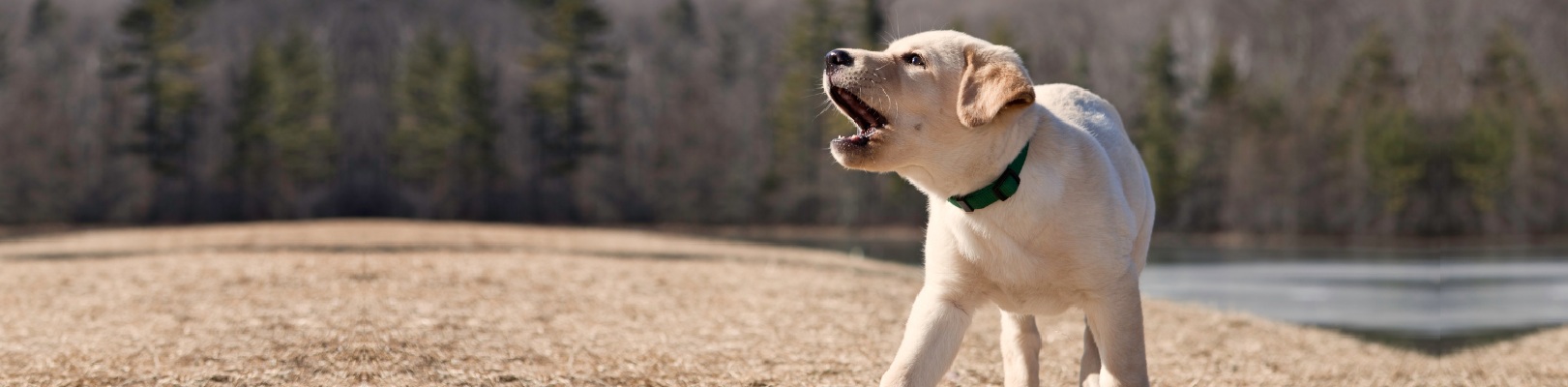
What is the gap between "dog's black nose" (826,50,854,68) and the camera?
11.7 feet

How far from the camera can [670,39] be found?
68625mm

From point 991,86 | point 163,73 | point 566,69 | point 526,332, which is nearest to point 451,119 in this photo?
point 566,69

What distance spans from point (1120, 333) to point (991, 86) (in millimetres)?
1176

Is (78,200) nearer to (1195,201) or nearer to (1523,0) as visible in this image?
(1195,201)

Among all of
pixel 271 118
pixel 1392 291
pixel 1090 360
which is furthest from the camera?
pixel 271 118

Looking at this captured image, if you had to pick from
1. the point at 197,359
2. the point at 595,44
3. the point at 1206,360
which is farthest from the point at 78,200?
the point at 1206,360

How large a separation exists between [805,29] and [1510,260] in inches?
1006

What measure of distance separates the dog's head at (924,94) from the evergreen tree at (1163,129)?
41166 mm

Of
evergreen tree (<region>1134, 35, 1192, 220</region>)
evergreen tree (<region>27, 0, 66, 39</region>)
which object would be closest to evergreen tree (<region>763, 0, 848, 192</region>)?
evergreen tree (<region>1134, 35, 1192, 220</region>)

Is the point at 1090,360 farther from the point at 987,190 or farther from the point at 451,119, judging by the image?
the point at 451,119

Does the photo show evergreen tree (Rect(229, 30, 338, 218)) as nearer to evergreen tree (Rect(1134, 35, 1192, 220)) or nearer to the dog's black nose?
evergreen tree (Rect(1134, 35, 1192, 220))

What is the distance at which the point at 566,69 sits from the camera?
41531 mm

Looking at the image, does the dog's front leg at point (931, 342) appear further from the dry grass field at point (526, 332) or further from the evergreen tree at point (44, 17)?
the evergreen tree at point (44, 17)

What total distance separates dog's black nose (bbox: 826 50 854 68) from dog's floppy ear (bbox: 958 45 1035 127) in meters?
0.44
